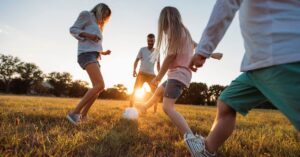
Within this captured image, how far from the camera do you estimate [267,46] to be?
5.05ft

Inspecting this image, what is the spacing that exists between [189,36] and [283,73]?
2285 millimetres

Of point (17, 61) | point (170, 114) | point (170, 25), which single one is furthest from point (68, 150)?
point (17, 61)

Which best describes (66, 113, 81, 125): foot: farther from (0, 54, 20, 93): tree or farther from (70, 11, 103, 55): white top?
(0, 54, 20, 93): tree

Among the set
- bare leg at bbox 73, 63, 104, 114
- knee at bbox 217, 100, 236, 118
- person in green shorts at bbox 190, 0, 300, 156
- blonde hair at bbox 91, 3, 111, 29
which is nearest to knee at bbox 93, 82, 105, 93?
bare leg at bbox 73, 63, 104, 114

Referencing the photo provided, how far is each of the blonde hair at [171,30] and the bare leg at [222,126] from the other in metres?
1.36

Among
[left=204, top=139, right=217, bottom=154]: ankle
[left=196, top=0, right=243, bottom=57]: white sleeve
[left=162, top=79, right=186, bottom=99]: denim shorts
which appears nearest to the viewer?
[left=196, top=0, right=243, bottom=57]: white sleeve

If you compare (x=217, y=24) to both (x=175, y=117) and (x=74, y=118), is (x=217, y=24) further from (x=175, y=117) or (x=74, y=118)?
(x=74, y=118)

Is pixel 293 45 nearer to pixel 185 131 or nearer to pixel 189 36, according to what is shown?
pixel 185 131

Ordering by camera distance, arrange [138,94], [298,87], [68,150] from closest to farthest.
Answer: [298,87]
[68,150]
[138,94]

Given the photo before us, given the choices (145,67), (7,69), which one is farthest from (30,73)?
(145,67)

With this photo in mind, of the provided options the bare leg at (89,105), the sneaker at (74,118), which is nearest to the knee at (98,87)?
the bare leg at (89,105)

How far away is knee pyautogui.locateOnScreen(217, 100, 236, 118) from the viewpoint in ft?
7.50

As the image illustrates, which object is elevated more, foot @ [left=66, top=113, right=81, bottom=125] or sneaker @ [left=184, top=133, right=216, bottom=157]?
foot @ [left=66, top=113, right=81, bottom=125]

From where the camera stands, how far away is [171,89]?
11.7 feet
